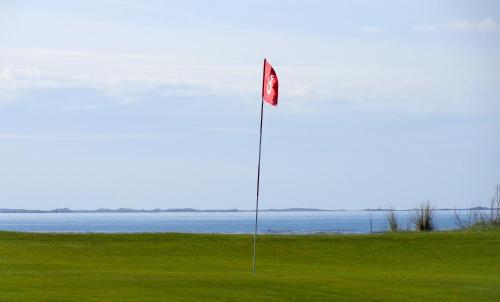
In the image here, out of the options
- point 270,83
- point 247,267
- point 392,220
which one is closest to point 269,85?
point 270,83

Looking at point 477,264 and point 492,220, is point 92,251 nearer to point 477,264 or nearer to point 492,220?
point 477,264

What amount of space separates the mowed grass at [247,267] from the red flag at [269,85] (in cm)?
489

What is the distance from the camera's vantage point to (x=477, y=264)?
33.4 meters

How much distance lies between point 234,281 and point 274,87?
6330mm

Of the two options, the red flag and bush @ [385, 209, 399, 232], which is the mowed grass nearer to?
the red flag

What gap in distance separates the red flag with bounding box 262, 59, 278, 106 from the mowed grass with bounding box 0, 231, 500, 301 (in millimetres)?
4886

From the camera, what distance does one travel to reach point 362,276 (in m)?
27.1

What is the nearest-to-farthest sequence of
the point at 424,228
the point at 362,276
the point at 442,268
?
1. the point at 362,276
2. the point at 442,268
3. the point at 424,228

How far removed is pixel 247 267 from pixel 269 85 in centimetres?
625

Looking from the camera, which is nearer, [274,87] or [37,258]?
[274,87]

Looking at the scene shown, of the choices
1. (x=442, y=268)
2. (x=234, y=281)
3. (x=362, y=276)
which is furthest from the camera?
(x=442, y=268)

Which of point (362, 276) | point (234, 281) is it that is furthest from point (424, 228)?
point (234, 281)

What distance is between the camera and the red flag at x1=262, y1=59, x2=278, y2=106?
2741 centimetres

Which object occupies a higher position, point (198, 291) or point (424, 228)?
point (424, 228)
